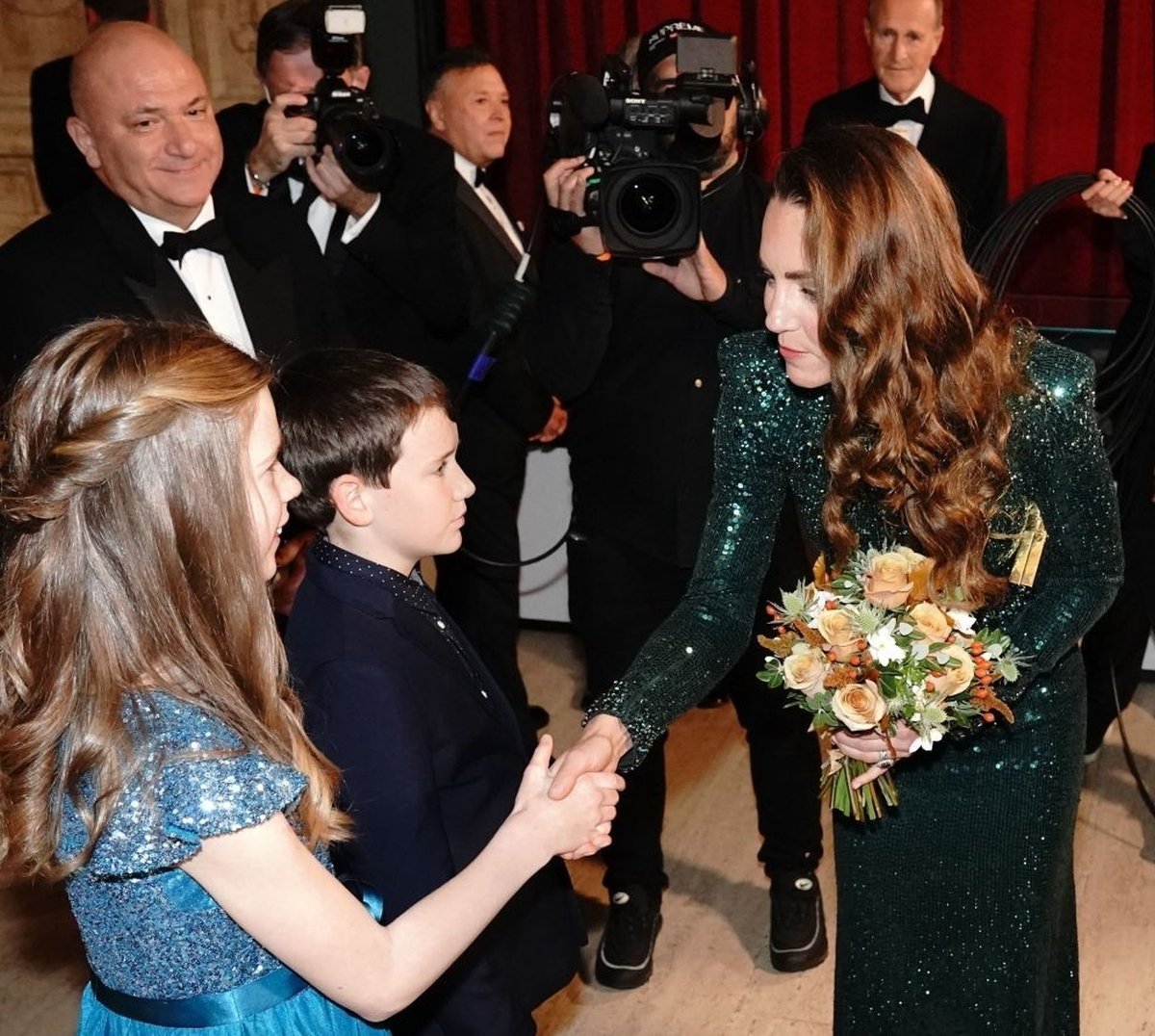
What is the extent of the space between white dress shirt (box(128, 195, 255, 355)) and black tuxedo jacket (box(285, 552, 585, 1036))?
3.58 ft

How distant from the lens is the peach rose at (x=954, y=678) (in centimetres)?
201

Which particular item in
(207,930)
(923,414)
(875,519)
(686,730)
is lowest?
(686,730)

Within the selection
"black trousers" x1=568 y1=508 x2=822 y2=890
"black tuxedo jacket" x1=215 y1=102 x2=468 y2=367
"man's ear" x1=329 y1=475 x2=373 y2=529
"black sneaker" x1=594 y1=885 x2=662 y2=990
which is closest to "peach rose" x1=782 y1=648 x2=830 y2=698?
"man's ear" x1=329 y1=475 x2=373 y2=529

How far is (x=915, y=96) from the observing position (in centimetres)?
489

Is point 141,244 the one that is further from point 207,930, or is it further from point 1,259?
point 207,930

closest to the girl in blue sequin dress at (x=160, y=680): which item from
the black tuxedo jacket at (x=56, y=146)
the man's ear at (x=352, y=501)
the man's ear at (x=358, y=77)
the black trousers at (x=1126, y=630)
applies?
the man's ear at (x=352, y=501)

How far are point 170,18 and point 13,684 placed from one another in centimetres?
479

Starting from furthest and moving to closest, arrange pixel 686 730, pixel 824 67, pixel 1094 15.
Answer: pixel 824 67 < pixel 1094 15 < pixel 686 730

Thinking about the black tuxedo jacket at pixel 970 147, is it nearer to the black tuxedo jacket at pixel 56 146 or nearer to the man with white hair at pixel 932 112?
the man with white hair at pixel 932 112

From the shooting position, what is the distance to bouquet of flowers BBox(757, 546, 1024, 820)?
2025 millimetres

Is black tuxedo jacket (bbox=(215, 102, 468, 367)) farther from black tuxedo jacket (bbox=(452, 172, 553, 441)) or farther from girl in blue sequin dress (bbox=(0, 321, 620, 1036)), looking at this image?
girl in blue sequin dress (bbox=(0, 321, 620, 1036))

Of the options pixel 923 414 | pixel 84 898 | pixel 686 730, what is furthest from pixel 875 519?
pixel 686 730

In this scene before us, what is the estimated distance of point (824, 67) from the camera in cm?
563

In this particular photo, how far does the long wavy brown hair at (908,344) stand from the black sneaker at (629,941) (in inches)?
58.0
